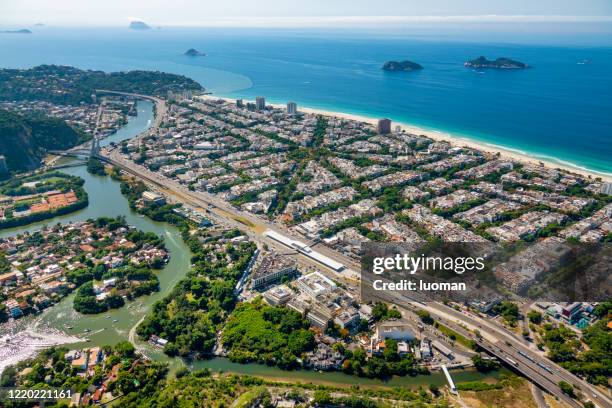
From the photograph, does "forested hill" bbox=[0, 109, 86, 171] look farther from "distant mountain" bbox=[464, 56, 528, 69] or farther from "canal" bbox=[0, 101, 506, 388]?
"distant mountain" bbox=[464, 56, 528, 69]

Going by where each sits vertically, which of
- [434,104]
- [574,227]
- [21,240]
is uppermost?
[434,104]

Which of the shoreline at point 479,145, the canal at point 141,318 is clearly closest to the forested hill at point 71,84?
the shoreline at point 479,145

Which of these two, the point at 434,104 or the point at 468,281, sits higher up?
the point at 434,104

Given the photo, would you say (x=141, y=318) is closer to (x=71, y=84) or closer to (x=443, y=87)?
(x=71, y=84)

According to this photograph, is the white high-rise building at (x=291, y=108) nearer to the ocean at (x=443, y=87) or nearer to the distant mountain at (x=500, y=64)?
the ocean at (x=443, y=87)

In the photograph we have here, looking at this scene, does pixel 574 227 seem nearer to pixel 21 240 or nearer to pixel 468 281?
pixel 468 281

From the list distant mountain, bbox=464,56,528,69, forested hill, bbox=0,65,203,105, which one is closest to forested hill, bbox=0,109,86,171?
forested hill, bbox=0,65,203,105

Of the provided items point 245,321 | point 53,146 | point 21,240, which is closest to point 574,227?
point 245,321
